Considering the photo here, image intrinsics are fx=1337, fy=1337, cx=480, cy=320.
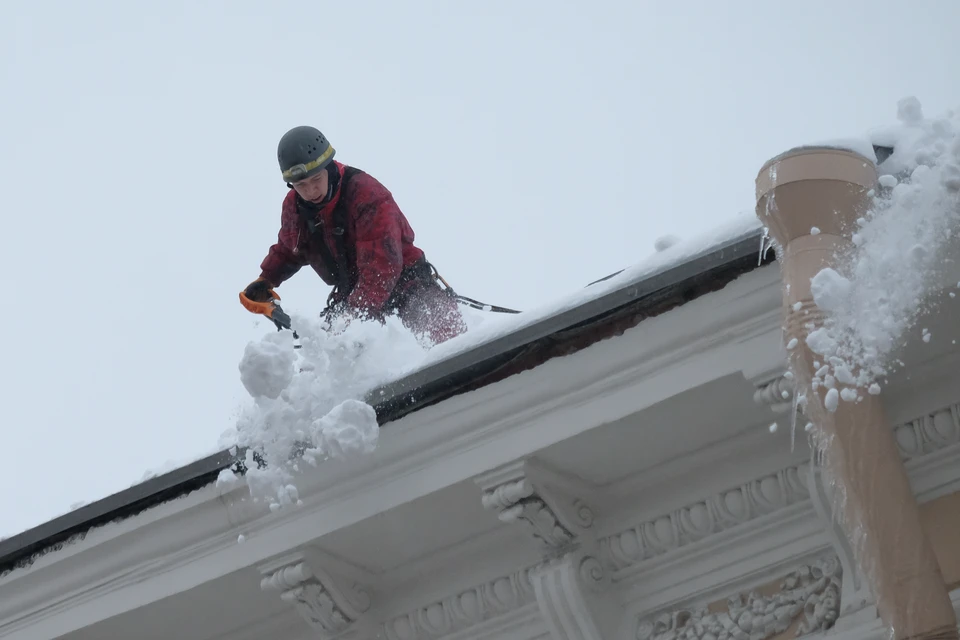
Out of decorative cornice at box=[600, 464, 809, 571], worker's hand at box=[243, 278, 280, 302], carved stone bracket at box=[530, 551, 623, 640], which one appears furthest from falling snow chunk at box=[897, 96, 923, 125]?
worker's hand at box=[243, 278, 280, 302]

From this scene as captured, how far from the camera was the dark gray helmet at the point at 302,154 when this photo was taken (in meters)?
6.14

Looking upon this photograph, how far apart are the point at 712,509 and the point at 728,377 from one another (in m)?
0.50

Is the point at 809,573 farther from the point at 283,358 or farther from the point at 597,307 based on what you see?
the point at 283,358

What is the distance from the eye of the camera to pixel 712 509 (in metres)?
4.16

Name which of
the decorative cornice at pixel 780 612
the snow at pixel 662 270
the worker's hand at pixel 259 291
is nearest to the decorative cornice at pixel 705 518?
the decorative cornice at pixel 780 612

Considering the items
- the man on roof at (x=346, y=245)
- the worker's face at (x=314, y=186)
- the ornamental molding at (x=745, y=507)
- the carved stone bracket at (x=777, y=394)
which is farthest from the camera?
the worker's face at (x=314, y=186)

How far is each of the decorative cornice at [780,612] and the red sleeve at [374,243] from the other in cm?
226

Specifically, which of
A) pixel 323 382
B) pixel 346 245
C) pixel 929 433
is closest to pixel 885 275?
pixel 929 433

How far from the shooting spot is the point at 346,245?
247 inches

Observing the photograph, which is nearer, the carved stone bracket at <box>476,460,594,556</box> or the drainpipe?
the drainpipe

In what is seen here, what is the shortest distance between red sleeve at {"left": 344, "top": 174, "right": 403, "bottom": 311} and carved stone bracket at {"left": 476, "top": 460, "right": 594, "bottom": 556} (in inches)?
71.4

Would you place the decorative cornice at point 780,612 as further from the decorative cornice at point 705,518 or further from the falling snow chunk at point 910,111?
the falling snow chunk at point 910,111

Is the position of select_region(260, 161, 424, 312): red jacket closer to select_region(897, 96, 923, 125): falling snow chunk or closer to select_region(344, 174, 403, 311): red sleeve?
select_region(344, 174, 403, 311): red sleeve

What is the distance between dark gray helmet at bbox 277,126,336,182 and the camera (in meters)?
6.14
